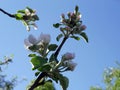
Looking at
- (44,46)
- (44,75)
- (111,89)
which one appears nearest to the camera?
(44,75)

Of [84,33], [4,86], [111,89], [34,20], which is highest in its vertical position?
[4,86]

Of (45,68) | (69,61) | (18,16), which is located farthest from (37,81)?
(18,16)

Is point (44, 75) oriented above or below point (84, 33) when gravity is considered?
below

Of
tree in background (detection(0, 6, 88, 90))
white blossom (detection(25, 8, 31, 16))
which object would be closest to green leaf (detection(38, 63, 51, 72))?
tree in background (detection(0, 6, 88, 90))

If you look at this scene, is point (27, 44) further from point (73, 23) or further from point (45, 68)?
point (73, 23)

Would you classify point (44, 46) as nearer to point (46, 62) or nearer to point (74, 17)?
point (46, 62)

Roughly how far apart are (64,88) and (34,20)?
0.43 meters

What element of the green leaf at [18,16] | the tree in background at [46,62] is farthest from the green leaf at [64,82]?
the green leaf at [18,16]

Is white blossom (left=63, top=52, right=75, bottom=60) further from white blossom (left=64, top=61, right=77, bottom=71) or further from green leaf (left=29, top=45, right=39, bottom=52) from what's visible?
green leaf (left=29, top=45, right=39, bottom=52)

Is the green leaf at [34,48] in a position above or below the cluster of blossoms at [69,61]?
above

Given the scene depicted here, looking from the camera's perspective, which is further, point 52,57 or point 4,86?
point 4,86

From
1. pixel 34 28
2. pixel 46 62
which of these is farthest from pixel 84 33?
pixel 46 62

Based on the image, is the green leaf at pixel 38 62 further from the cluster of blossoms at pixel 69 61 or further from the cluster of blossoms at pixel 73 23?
the cluster of blossoms at pixel 73 23

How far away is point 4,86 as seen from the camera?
15.4 metres
